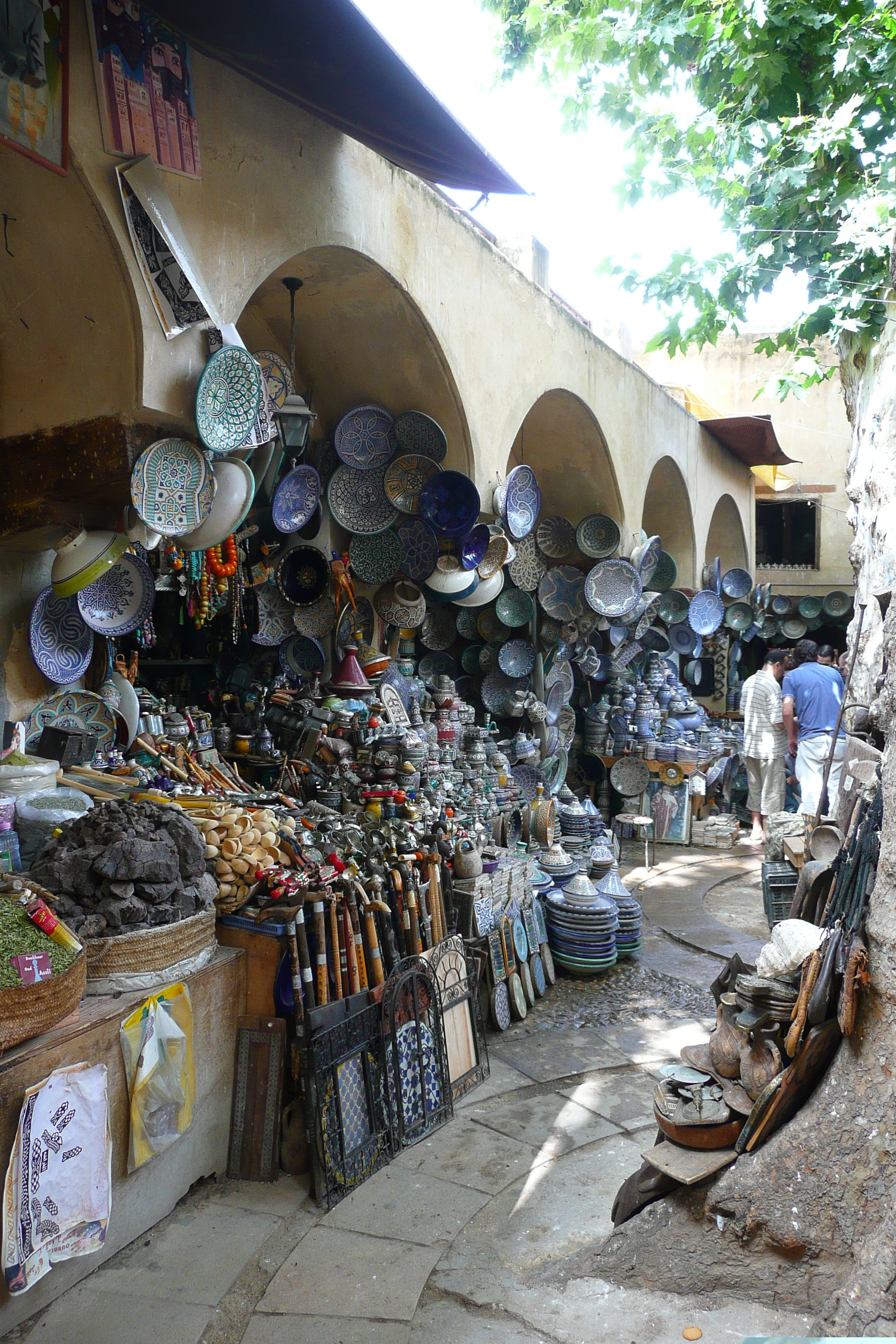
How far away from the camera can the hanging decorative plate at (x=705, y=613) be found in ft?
37.3

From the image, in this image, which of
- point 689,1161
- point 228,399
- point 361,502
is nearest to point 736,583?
point 361,502

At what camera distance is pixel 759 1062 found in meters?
2.57

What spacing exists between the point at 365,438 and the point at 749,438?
Result: 27.8ft

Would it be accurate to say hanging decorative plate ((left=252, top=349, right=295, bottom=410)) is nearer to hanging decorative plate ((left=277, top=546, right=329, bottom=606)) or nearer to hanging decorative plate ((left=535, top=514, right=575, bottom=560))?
hanging decorative plate ((left=277, top=546, right=329, bottom=606))

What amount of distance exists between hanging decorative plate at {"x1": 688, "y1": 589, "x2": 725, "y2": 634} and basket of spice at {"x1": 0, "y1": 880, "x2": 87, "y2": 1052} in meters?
9.90

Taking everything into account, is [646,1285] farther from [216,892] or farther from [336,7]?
[336,7]

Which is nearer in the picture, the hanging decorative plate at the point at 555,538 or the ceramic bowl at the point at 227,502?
the ceramic bowl at the point at 227,502

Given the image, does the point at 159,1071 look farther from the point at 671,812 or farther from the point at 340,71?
the point at 671,812

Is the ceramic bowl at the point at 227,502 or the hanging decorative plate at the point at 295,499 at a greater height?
the hanging decorative plate at the point at 295,499

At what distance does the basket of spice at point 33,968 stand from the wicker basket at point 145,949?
0.13 metres

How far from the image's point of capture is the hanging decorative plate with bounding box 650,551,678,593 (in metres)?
10.9

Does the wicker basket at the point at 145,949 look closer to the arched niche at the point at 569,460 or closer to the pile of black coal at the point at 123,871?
the pile of black coal at the point at 123,871

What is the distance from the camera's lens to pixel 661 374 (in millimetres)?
18250

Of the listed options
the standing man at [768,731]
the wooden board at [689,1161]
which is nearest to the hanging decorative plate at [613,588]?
the standing man at [768,731]
